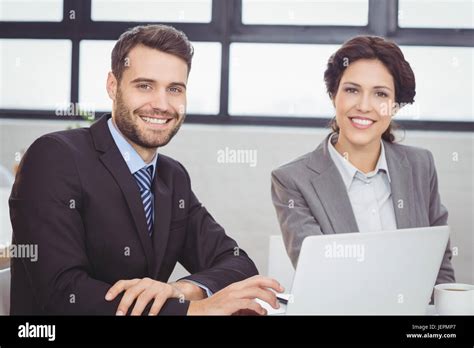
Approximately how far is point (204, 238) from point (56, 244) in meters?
0.39

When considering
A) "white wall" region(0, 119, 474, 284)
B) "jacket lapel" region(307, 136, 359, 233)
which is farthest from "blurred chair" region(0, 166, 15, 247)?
"jacket lapel" region(307, 136, 359, 233)

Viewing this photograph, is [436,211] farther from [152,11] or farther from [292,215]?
[152,11]

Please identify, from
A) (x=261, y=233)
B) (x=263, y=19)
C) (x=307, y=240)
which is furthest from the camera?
(x=261, y=233)

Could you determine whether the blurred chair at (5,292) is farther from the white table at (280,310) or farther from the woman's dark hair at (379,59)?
the woman's dark hair at (379,59)

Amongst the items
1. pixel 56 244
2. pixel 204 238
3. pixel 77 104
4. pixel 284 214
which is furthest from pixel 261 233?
pixel 56 244

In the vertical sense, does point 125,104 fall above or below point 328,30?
below

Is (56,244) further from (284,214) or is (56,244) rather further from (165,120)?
(284,214)

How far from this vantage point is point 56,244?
1.15m

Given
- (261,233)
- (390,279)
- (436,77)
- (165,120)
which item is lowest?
(261,233)

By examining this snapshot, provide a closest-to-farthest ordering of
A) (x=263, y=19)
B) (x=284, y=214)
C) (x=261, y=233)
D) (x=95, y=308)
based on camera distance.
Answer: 1. (x=95, y=308)
2. (x=284, y=214)
3. (x=263, y=19)
4. (x=261, y=233)

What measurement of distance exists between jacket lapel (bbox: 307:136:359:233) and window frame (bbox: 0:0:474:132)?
179 millimetres

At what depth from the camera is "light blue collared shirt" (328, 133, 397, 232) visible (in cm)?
151

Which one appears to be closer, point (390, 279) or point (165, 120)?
point (390, 279)

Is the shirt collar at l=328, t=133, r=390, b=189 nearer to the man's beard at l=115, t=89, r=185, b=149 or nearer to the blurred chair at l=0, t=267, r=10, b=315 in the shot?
the man's beard at l=115, t=89, r=185, b=149
